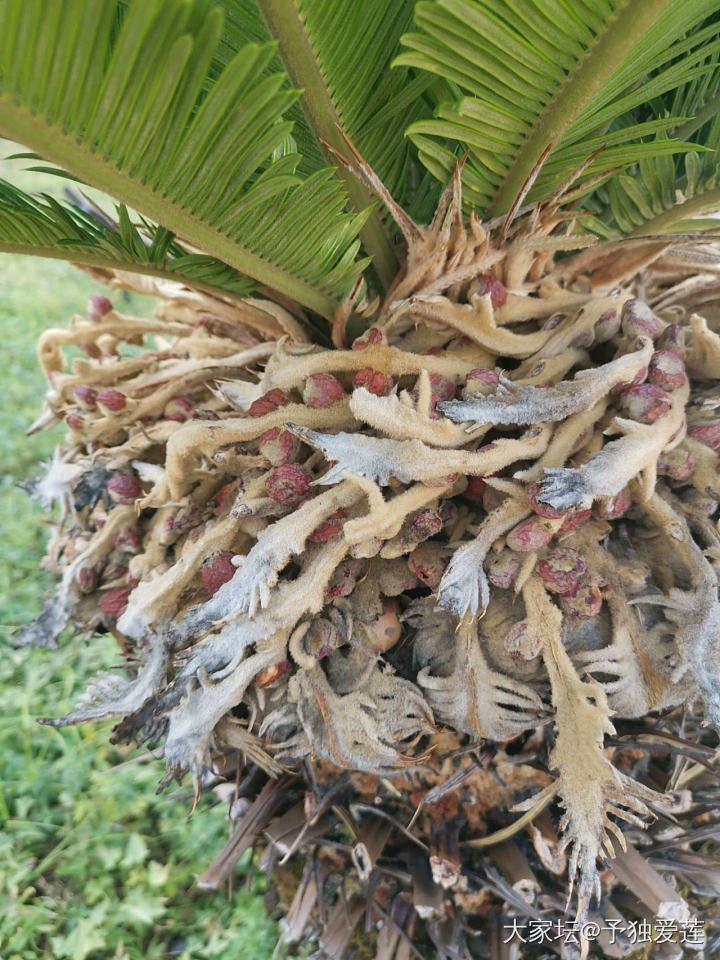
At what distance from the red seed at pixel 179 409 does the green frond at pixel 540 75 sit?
1.87 ft

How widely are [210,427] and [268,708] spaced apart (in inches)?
15.4

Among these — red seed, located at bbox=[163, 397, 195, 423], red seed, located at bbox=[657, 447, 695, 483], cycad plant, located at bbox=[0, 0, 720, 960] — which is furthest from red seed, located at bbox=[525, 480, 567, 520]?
red seed, located at bbox=[163, 397, 195, 423]

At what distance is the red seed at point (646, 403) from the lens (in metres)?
0.88

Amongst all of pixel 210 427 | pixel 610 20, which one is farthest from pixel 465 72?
pixel 210 427

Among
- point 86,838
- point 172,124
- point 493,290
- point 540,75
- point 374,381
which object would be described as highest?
point 540,75

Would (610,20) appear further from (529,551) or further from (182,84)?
(529,551)

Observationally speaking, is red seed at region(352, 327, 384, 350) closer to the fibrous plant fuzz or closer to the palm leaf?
the fibrous plant fuzz

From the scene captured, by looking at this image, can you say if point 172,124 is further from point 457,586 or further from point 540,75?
point 457,586

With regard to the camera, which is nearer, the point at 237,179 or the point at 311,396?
the point at 237,179

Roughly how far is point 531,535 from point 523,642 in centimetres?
14

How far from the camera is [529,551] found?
2.84 ft

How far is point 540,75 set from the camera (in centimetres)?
75

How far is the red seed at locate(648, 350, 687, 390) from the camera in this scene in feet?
3.04

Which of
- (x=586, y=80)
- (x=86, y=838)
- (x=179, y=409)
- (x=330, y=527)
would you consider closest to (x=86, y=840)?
(x=86, y=838)
